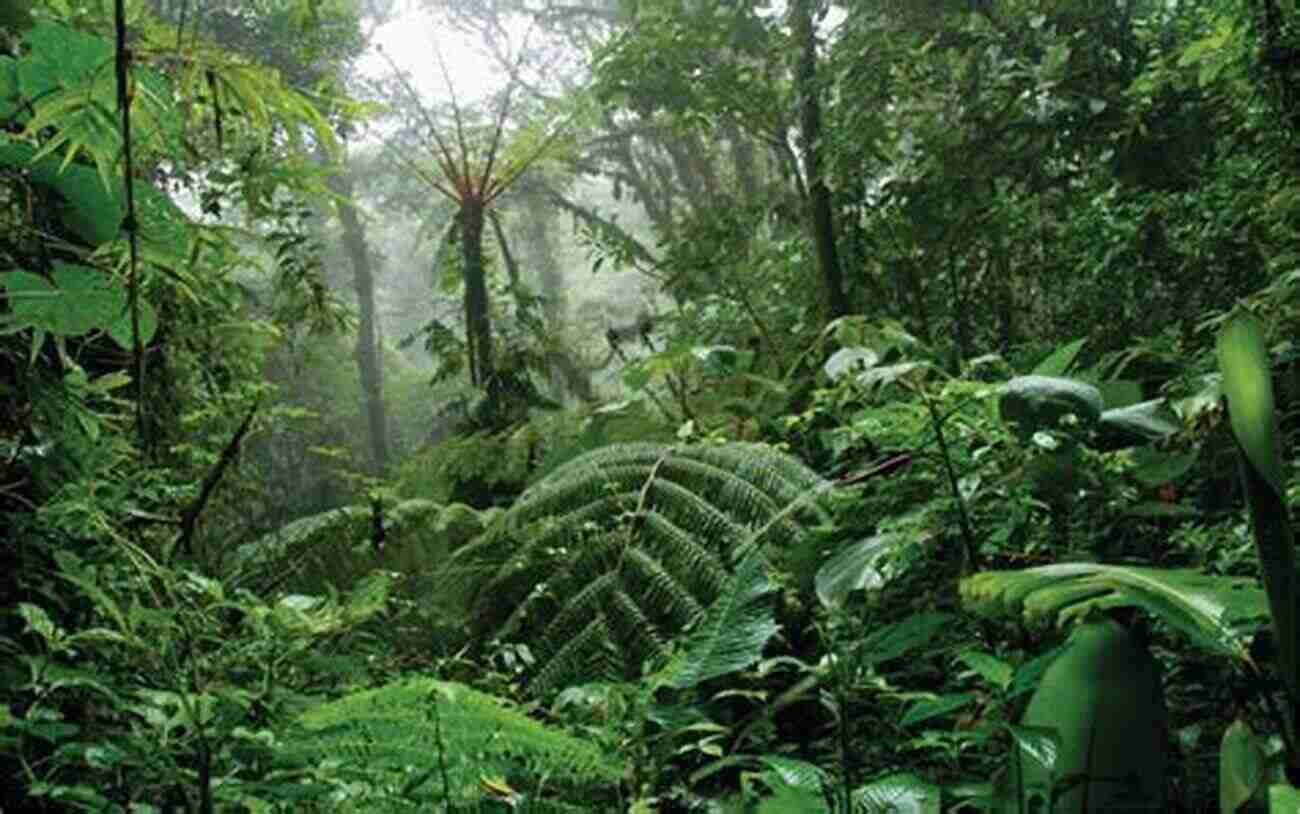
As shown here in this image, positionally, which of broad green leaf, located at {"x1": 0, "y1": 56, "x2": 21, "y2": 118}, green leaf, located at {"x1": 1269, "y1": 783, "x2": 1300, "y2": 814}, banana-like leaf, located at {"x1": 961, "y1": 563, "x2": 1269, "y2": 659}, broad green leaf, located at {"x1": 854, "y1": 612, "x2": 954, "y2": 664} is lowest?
green leaf, located at {"x1": 1269, "y1": 783, "x2": 1300, "y2": 814}

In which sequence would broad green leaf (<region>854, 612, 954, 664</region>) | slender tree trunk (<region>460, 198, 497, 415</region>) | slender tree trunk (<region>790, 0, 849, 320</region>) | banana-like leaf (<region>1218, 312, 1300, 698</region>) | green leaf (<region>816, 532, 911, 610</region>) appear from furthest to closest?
1. slender tree trunk (<region>460, 198, 497, 415</region>)
2. slender tree trunk (<region>790, 0, 849, 320</region>)
3. green leaf (<region>816, 532, 911, 610</region>)
4. broad green leaf (<region>854, 612, 954, 664</region>)
5. banana-like leaf (<region>1218, 312, 1300, 698</region>)

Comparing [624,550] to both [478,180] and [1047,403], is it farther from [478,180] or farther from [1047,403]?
[478,180]

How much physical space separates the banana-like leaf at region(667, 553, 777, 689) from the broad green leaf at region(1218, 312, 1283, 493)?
0.62 metres

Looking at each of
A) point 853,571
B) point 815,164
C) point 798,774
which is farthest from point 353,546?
point 815,164

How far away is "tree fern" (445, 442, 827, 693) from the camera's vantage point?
79.1 inches

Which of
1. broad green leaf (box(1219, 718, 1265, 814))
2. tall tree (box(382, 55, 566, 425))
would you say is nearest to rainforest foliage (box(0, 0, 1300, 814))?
broad green leaf (box(1219, 718, 1265, 814))

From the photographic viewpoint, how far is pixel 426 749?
1.13 meters

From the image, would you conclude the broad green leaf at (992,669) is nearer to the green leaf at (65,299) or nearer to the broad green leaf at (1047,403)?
the broad green leaf at (1047,403)

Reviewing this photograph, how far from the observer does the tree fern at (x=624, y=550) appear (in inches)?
79.1

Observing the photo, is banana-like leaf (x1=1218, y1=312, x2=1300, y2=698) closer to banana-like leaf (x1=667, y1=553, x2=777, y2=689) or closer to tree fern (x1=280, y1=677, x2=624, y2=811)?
→ banana-like leaf (x1=667, y1=553, x2=777, y2=689)

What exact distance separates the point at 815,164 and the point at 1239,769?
3.35m

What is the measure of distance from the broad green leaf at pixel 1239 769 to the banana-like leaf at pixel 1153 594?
8 centimetres

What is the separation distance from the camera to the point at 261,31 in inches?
397

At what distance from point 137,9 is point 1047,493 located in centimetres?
238
